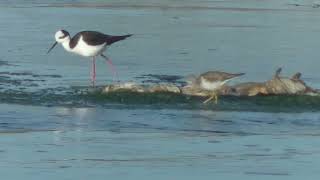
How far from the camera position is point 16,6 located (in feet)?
103

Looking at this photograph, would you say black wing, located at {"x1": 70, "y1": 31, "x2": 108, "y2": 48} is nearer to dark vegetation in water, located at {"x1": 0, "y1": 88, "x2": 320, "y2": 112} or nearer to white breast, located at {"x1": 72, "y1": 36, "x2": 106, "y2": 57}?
white breast, located at {"x1": 72, "y1": 36, "x2": 106, "y2": 57}

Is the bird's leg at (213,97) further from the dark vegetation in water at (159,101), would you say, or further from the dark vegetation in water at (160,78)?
the dark vegetation in water at (160,78)

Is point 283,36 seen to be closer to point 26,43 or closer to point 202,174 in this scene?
point 26,43

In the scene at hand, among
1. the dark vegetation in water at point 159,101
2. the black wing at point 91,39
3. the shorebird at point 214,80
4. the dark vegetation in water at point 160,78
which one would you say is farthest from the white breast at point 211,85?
the black wing at point 91,39

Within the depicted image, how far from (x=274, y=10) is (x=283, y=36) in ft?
28.2

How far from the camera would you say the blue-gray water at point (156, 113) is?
365 inches

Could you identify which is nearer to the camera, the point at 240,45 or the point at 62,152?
the point at 62,152

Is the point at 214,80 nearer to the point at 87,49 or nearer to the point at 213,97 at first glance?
the point at 213,97

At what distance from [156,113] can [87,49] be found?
4356 millimetres

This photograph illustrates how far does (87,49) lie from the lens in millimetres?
16641

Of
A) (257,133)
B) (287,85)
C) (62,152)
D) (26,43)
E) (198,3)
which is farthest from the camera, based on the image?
(198,3)

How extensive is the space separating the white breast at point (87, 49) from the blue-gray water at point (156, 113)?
0.30m

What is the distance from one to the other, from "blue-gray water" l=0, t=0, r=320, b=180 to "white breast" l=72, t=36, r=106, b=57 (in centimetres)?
30

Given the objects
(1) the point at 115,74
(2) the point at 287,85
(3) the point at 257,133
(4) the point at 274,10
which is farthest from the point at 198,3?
(3) the point at 257,133
